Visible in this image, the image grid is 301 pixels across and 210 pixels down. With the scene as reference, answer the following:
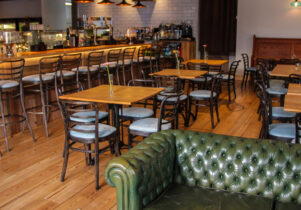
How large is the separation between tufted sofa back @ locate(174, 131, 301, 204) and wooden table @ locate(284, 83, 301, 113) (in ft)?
2.97

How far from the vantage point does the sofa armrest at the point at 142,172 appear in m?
2.18

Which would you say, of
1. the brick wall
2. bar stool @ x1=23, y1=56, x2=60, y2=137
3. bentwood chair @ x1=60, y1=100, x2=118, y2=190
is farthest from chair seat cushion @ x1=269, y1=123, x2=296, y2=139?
the brick wall

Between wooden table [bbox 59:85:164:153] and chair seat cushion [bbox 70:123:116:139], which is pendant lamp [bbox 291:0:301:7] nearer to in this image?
wooden table [bbox 59:85:164:153]

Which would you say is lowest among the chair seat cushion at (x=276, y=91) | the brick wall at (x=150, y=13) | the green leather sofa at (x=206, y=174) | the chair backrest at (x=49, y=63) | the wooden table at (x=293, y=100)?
the green leather sofa at (x=206, y=174)

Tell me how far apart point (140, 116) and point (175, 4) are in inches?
320

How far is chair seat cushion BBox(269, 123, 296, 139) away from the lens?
3.54 metres

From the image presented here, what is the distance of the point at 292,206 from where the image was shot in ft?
7.72

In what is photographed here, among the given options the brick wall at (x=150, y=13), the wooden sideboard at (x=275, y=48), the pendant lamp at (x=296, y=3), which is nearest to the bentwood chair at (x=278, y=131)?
the wooden sideboard at (x=275, y=48)

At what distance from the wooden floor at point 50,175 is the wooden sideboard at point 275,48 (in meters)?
5.25

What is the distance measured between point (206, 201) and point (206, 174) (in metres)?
0.30

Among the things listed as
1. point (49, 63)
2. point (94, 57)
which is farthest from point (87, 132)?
point (94, 57)

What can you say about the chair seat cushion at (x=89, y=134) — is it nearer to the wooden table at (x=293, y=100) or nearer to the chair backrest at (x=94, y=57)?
the wooden table at (x=293, y=100)

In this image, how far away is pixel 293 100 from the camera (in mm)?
3711

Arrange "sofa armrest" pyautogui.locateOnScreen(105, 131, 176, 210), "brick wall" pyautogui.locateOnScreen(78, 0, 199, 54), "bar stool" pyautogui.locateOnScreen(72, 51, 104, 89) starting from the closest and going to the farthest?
"sofa armrest" pyautogui.locateOnScreen(105, 131, 176, 210) → "bar stool" pyautogui.locateOnScreen(72, 51, 104, 89) → "brick wall" pyautogui.locateOnScreen(78, 0, 199, 54)
